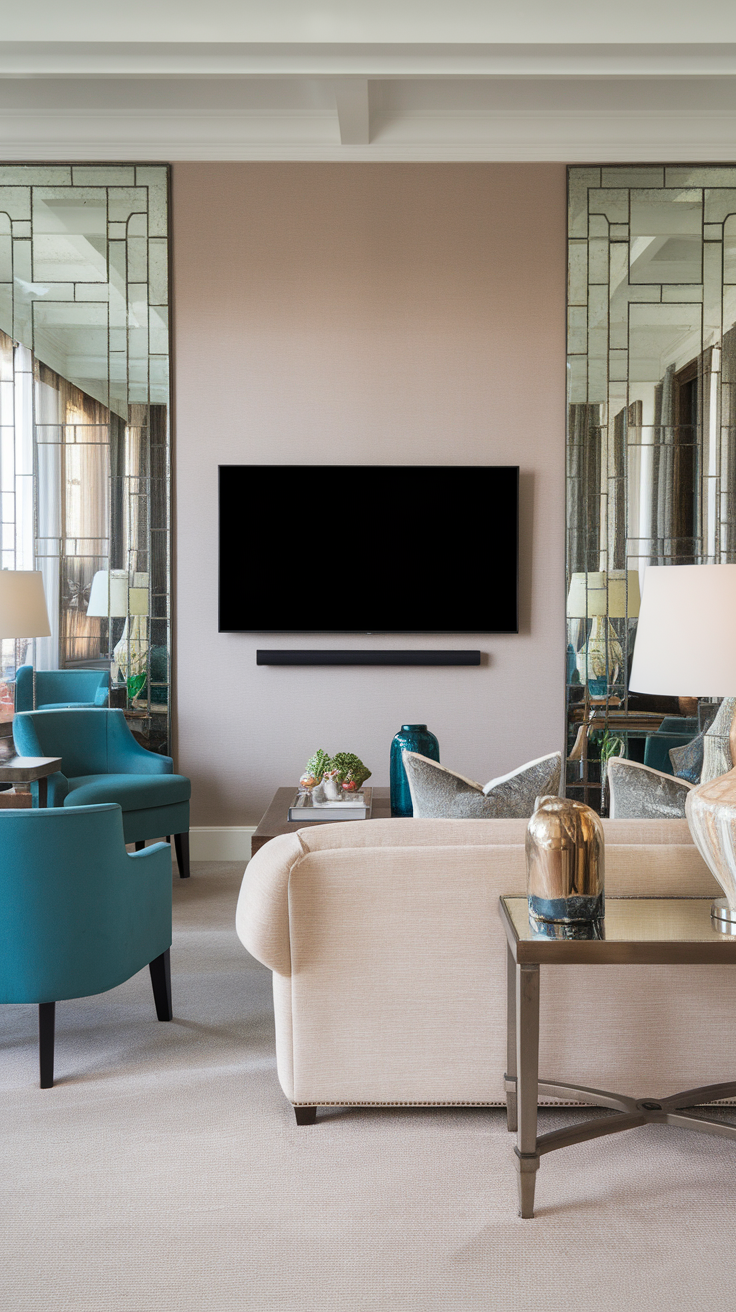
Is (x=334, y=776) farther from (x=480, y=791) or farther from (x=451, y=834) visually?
(x=451, y=834)

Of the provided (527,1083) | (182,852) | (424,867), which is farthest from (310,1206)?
(182,852)

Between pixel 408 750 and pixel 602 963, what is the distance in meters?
1.50

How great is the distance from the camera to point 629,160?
4629mm

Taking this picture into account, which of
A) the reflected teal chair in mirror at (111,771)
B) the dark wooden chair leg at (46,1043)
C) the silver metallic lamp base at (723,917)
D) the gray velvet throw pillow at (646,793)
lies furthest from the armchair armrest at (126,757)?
the silver metallic lamp base at (723,917)

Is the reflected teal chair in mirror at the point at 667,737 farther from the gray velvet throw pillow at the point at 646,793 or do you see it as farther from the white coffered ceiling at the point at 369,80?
the white coffered ceiling at the point at 369,80

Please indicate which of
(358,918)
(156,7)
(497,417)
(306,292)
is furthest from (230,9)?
(358,918)

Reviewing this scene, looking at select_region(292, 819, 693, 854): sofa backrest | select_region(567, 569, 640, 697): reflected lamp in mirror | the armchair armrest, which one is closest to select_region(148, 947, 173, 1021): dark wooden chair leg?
select_region(292, 819, 693, 854): sofa backrest

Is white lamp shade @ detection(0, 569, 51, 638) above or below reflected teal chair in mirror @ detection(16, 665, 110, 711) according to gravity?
above

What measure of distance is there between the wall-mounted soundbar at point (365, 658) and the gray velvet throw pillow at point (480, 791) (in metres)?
2.40

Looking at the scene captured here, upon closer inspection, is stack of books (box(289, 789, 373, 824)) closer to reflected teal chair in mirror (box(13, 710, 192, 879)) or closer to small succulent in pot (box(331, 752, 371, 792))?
small succulent in pot (box(331, 752, 371, 792))

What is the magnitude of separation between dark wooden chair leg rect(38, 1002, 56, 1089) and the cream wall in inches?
94.7

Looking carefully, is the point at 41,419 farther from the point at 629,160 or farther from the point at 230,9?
the point at 629,160

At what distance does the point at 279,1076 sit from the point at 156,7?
3.79 m

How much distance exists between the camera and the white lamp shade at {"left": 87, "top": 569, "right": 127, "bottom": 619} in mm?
4742
